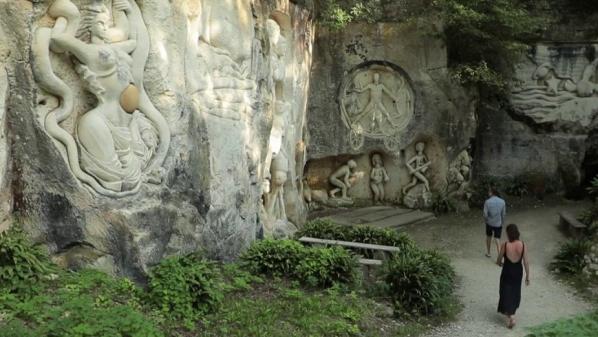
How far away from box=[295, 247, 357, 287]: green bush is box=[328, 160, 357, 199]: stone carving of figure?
7.97 meters

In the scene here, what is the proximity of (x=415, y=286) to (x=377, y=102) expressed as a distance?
365 inches

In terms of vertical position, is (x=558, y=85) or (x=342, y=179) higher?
(x=558, y=85)

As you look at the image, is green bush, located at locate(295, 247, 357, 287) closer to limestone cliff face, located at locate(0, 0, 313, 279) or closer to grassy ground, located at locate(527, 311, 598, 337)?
limestone cliff face, located at locate(0, 0, 313, 279)

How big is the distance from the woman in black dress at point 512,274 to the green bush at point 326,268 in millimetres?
2177

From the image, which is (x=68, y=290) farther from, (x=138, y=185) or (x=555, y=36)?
(x=555, y=36)

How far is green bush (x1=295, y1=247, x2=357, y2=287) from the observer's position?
9078 millimetres

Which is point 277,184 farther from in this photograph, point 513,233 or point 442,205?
point 442,205

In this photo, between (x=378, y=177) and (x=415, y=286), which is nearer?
(x=415, y=286)

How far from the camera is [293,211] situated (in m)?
14.2

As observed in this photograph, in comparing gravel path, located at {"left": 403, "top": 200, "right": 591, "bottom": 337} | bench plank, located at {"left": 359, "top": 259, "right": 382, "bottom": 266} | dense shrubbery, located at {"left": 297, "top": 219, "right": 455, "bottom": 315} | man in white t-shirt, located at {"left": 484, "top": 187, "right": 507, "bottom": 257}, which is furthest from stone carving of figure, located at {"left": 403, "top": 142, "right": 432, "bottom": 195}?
bench plank, located at {"left": 359, "top": 259, "right": 382, "bottom": 266}

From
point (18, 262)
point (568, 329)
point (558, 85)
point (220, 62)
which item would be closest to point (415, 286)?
point (568, 329)

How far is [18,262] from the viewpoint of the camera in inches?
245

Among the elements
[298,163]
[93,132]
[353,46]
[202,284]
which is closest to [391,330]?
[202,284]

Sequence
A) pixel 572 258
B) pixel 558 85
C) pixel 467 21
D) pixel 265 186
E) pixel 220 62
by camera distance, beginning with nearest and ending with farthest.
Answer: pixel 220 62, pixel 572 258, pixel 265 186, pixel 467 21, pixel 558 85
